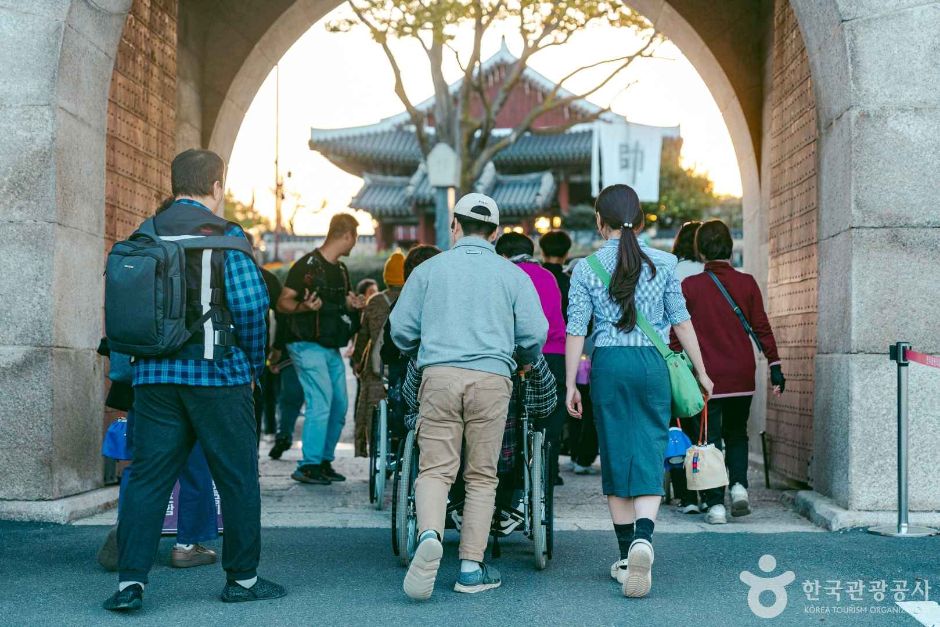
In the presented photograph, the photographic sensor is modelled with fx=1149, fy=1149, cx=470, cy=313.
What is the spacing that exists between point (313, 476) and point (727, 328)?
3.21 metres

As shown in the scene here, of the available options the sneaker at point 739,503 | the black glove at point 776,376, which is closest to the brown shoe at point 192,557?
the sneaker at point 739,503

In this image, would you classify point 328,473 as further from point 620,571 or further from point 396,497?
point 620,571

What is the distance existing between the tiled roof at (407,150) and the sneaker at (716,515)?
98.3 ft

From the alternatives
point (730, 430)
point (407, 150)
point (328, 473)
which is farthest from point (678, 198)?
point (730, 430)

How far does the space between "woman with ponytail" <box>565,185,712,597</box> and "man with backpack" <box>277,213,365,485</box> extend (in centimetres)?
342

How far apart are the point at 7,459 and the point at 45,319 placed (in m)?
0.80

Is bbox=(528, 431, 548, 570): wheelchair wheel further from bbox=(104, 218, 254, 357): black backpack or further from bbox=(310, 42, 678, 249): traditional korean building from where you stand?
bbox=(310, 42, 678, 249): traditional korean building

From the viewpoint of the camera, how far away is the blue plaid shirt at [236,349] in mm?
4270

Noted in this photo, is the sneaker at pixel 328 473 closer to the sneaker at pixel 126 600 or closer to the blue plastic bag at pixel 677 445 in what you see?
the blue plastic bag at pixel 677 445

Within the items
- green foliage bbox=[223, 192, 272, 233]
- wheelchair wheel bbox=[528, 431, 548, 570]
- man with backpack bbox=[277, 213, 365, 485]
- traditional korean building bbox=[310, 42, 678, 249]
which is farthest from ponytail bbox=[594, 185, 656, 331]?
green foliage bbox=[223, 192, 272, 233]

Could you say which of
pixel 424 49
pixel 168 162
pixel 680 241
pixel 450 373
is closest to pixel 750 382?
pixel 680 241

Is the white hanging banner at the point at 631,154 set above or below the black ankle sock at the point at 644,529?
above

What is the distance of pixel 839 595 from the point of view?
449 centimetres

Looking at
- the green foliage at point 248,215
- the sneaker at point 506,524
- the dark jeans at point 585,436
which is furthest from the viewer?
the green foliage at point 248,215
